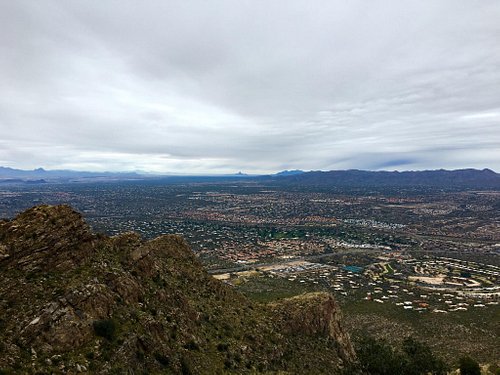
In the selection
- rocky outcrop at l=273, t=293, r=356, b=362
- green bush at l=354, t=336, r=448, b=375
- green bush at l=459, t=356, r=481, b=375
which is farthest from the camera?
rocky outcrop at l=273, t=293, r=356, b=362

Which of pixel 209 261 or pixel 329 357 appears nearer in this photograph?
pixel 329 357

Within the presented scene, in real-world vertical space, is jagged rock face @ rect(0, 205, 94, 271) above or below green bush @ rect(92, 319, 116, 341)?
above

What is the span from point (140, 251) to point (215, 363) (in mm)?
13037

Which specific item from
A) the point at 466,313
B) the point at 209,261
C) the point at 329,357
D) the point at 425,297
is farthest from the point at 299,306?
the point at 209,261

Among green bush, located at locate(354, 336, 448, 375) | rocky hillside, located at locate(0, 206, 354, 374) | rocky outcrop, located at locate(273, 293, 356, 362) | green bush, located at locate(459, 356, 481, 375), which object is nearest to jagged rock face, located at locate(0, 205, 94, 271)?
rocky hillside, located at locate(0, 206, 354, 374)

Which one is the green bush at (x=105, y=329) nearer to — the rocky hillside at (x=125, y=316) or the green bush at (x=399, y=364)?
the rocky hillside at (x=125, y=316)

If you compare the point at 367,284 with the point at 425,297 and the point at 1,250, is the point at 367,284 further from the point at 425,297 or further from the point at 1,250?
the point at 1,250

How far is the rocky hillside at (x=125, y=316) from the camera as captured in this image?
2311 centimetres

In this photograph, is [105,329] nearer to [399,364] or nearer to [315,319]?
[315,319]

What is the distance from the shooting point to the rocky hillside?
23.1m

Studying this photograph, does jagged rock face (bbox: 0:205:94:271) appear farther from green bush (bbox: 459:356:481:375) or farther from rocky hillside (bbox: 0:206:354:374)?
green bush (bbox: 459:356:481:375)

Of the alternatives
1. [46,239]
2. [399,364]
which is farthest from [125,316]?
[399,364]

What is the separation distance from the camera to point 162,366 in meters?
27.3

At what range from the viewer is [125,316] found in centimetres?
2800
